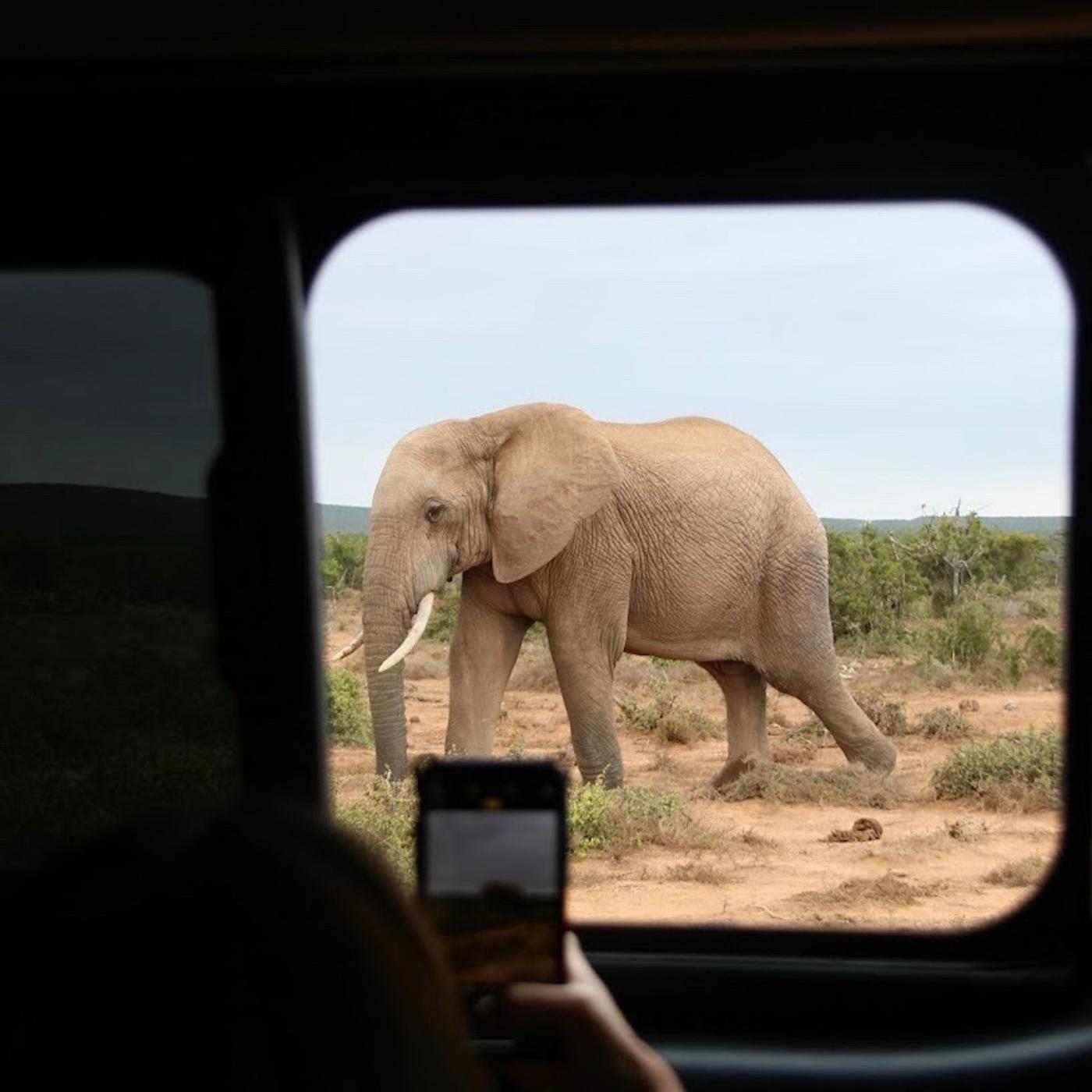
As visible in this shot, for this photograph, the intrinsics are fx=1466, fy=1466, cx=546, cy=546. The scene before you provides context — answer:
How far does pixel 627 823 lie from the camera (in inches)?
226

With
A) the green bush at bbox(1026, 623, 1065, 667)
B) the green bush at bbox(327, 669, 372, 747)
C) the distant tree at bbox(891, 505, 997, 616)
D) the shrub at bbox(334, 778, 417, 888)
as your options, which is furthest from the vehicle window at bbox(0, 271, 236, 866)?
the distant tree at bbox(891, 505, 997, 616)

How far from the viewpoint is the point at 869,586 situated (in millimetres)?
10438

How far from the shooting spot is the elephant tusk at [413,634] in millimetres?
5840

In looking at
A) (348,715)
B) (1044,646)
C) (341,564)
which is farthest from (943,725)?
(341,564)

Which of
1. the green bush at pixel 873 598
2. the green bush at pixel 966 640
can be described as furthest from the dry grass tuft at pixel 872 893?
the green bush at pixel 873 598

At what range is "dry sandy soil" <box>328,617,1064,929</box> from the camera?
16.8 feet

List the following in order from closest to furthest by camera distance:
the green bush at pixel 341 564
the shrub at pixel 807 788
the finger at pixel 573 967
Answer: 1. the finger at pixel 573 967
2. the shrub at pixel 807 788
3. the green bush at pixel 341 564

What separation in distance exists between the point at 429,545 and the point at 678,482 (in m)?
1.67

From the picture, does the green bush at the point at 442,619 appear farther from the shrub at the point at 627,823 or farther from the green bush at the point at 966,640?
the shrub at the point at 627,823

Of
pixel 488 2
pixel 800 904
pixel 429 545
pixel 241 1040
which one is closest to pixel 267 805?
pixel 241 1040

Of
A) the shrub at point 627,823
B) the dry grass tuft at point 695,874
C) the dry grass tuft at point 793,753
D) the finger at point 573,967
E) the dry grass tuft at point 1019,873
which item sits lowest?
the dry grass tuft at point 793,753

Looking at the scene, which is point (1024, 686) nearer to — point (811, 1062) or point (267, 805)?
point (811, 1062)

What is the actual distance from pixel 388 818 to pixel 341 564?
707 centimetres

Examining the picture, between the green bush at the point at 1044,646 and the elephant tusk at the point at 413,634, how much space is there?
494 cm
